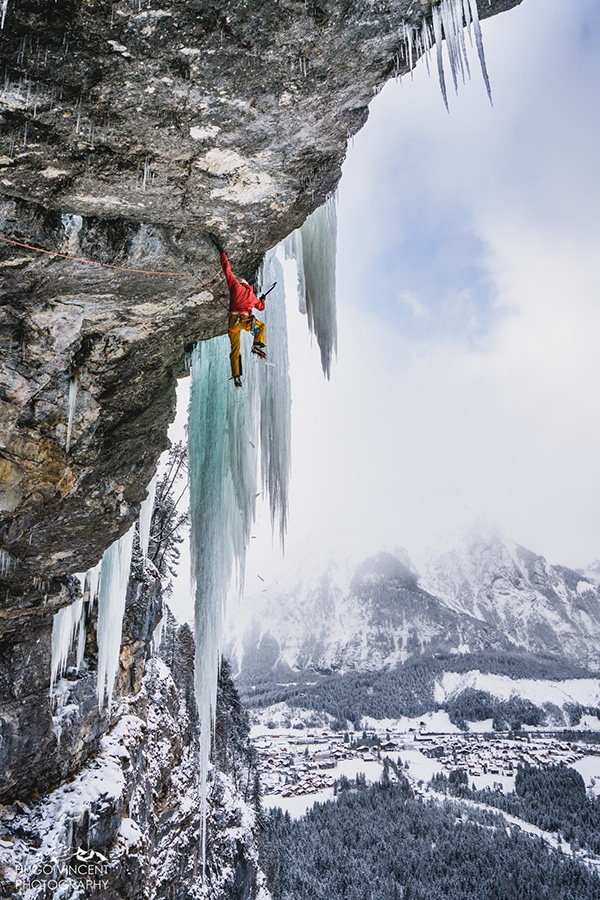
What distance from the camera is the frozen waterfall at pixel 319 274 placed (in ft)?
18.4

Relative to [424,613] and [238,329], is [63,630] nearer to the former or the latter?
[238,329]

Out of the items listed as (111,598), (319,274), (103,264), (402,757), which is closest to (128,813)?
(111,598)

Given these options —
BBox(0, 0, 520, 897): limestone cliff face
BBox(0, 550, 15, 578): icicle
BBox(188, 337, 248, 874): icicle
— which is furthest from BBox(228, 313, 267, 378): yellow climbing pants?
BBox(0, 550, 15, 578): icicle

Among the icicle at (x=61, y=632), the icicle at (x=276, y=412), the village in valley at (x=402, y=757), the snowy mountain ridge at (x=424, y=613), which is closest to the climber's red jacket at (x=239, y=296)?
→ the icicle at (x=276, y=412)

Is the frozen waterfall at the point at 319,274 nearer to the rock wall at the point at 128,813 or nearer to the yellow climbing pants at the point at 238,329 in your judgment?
the yellow climbing pants at the point at 238,329

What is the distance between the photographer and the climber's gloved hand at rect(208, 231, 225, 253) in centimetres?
362

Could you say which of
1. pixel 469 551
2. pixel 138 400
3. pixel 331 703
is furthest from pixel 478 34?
pixel 469 551

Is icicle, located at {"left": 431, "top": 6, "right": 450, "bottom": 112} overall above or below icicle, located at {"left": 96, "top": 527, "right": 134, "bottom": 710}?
above

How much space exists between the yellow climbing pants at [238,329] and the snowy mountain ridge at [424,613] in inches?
4903

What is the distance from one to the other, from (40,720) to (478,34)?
8.32 m

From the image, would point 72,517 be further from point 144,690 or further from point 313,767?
point 313,767

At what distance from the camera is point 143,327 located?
416 centimetres

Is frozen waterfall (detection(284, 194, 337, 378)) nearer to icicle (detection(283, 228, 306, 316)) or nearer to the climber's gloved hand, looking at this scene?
icicle (detection(283, 228, 306, 316))

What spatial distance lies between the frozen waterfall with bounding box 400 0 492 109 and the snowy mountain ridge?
126139 mm
